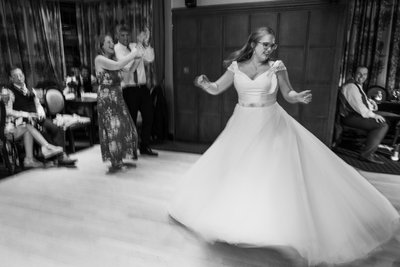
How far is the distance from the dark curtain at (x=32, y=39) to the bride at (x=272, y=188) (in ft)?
13.4

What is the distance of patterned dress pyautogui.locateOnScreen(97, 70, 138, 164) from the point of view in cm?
345

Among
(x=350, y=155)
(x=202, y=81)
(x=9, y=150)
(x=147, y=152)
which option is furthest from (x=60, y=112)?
(x=350, y=155)

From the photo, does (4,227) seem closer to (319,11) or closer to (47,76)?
(47,76)

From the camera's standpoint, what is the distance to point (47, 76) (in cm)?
546

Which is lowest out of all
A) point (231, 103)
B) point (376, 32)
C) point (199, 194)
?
point (199, 194)

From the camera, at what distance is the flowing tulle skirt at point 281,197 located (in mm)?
1900

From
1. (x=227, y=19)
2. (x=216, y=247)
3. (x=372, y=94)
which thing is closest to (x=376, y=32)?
(x=372, y=94)

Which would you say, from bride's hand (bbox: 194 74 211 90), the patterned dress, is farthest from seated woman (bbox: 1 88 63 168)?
bride's hand (bbox: 194 74 211 90)

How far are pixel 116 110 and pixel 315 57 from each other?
8.94 ft

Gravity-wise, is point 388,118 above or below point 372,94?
below

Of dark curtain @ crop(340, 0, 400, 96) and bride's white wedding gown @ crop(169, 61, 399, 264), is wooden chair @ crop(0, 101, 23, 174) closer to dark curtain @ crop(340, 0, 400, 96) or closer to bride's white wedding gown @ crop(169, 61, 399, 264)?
bride's white wedding gown @ crop(169, 61, 399, 264)

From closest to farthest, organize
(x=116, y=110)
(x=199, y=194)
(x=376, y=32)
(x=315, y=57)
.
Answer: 1. (x=199, y=194)
2. (x=116, y=110)
3. (x=315, y=57)
4. (x=376, y=32)

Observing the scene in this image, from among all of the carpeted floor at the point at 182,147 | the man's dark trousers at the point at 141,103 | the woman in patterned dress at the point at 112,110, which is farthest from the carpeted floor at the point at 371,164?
the woman in patterned dress at the point at 112,110

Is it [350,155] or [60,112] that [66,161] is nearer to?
[60,112]
